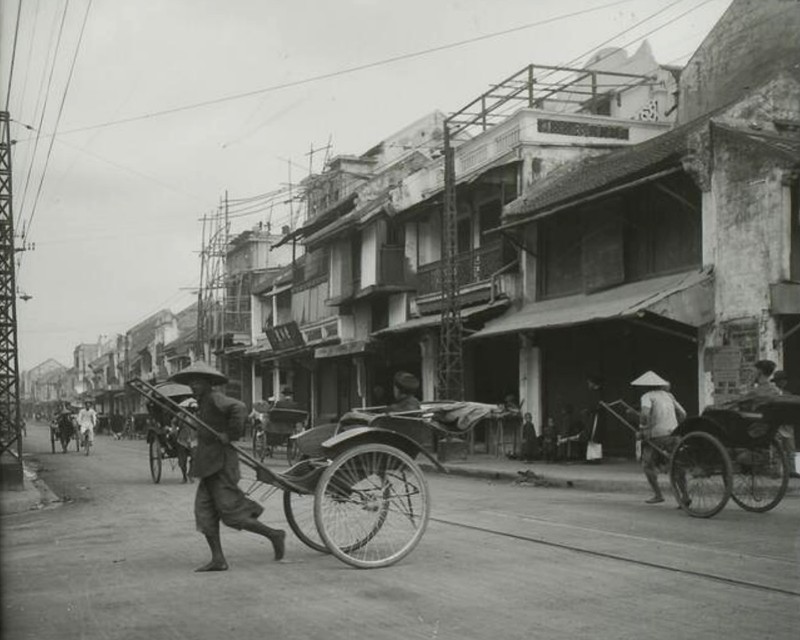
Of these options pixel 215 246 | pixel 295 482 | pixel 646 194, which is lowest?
pixel 295 482

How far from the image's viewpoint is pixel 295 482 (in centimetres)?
763

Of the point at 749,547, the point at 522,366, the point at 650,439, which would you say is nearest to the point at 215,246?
the point at 522,366

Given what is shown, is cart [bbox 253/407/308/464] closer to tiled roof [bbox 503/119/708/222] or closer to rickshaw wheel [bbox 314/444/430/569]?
rickshaw wheel [bbox 314/444/430/569]

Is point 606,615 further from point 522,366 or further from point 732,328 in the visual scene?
point 522,366

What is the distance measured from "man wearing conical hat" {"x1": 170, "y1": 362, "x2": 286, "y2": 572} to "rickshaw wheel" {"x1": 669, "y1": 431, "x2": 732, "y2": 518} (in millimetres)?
A: 4655

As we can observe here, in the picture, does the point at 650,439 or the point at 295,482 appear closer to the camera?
the point at 295,482

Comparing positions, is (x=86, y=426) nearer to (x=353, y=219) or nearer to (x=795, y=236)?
(x=353, y=219)

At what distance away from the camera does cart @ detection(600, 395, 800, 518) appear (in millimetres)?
9789

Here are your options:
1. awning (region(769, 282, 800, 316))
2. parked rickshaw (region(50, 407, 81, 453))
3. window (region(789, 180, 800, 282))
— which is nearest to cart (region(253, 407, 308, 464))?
awning (region(769, 282, 800, 316))

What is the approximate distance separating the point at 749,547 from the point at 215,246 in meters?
43.7

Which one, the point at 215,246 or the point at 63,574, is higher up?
the point at 215,246

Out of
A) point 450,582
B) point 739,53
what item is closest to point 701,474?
point 450,582

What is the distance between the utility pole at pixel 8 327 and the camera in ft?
49.4

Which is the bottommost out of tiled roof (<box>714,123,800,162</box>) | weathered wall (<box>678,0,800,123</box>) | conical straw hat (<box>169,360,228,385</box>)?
conical straw hat (<box>169,360,228,385</box>)
